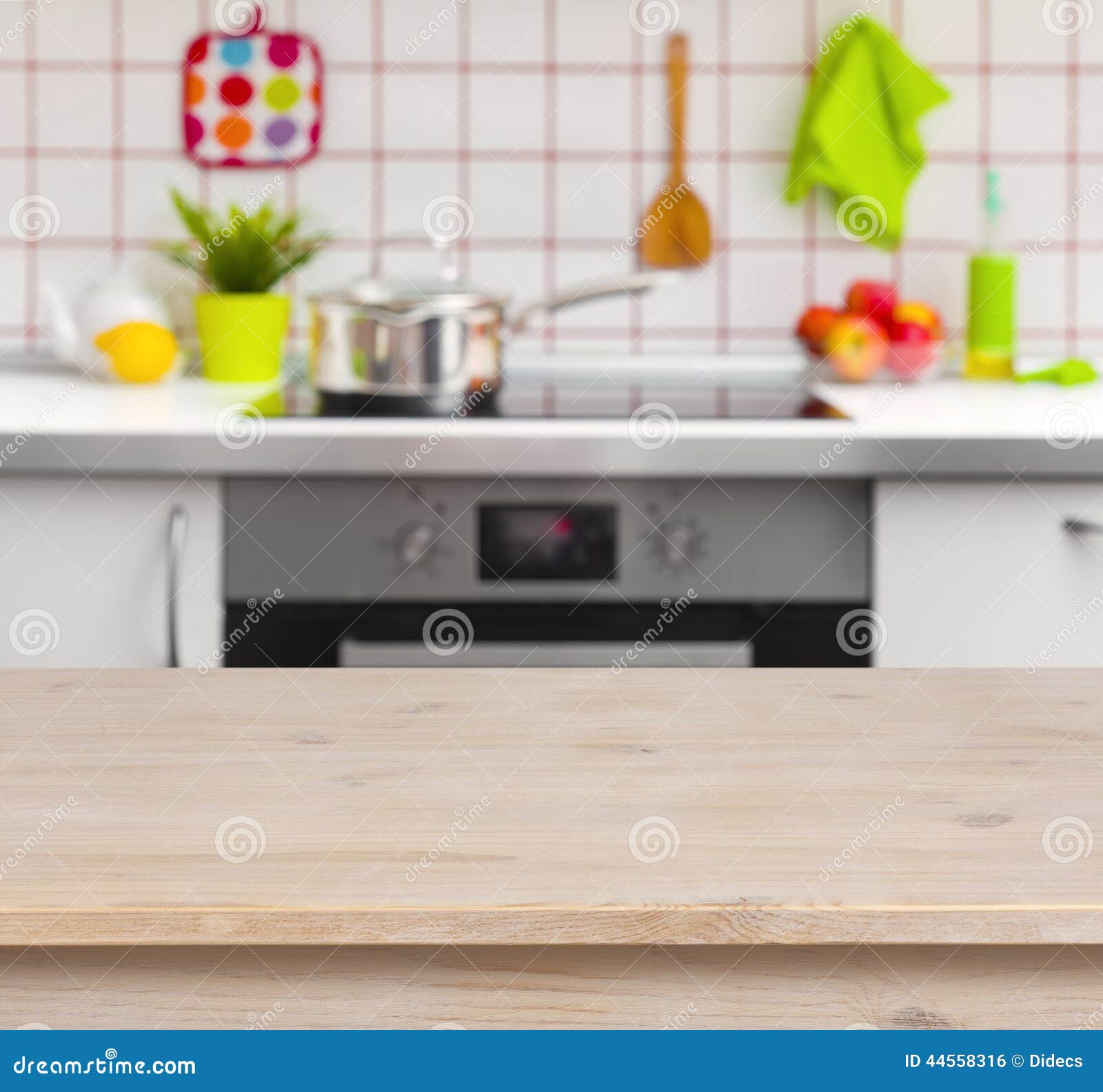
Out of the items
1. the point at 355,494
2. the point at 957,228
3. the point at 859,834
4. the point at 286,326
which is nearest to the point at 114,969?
the point at 859,834

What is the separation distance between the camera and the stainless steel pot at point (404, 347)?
1.67 m

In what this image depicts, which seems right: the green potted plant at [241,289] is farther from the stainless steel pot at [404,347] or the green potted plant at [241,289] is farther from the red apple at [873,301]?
the red apple at [873,301]

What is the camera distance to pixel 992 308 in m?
2.11

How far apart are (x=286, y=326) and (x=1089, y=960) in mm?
1718

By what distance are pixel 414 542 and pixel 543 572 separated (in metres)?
0.15

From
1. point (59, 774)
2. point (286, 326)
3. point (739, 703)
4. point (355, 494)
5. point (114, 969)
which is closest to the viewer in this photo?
point (114, 969)

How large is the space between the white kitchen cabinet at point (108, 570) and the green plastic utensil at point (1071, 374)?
1.13 meters

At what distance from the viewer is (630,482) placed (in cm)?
158

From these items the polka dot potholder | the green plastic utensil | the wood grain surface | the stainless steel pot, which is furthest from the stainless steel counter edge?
the wood grain surface

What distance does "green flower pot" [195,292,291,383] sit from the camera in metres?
1.97

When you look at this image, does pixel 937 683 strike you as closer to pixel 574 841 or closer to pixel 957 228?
pixel 574 841

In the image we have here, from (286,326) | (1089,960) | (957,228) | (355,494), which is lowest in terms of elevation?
(1089,960)

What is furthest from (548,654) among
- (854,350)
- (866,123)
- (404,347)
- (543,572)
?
(866,123)
